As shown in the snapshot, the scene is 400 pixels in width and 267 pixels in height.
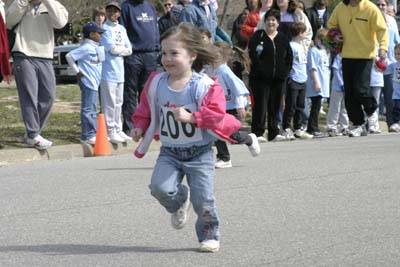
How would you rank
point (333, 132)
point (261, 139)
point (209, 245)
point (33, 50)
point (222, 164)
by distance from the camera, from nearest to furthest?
point (209, 245) < point (222, 164) < point (33, 50) < point (261, 139) < point (333, 132)

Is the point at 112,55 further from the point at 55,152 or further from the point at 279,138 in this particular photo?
the point at 279,138

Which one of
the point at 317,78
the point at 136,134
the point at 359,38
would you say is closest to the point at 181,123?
the point at 136,134

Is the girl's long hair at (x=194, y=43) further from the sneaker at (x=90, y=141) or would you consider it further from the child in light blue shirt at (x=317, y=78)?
the child in light blue shirt at (x=317, y=78)

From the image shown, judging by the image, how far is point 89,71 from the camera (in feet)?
45.0

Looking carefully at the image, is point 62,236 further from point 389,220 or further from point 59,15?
point 59,15

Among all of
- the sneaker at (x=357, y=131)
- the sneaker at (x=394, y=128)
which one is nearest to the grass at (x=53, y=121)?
the sneaker at (x=357, y=131)

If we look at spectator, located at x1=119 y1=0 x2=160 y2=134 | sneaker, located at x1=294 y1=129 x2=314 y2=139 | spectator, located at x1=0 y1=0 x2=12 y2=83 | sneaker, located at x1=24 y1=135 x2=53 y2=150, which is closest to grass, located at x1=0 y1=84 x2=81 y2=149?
sneaker, located at x1=24 y1=135 x2=53 y2=150

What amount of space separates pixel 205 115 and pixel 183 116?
151 millimetres

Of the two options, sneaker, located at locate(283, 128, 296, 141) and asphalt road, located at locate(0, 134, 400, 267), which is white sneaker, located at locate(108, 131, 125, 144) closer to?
asphalt road, located at locate(0, 134, 400, 267)

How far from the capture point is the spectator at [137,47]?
1468cm

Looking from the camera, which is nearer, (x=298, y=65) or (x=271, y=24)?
(x=271, y=24)

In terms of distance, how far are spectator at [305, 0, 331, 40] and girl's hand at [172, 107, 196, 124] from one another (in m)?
11.2

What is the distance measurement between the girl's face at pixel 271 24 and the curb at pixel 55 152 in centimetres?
237

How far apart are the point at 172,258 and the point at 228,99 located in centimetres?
498
